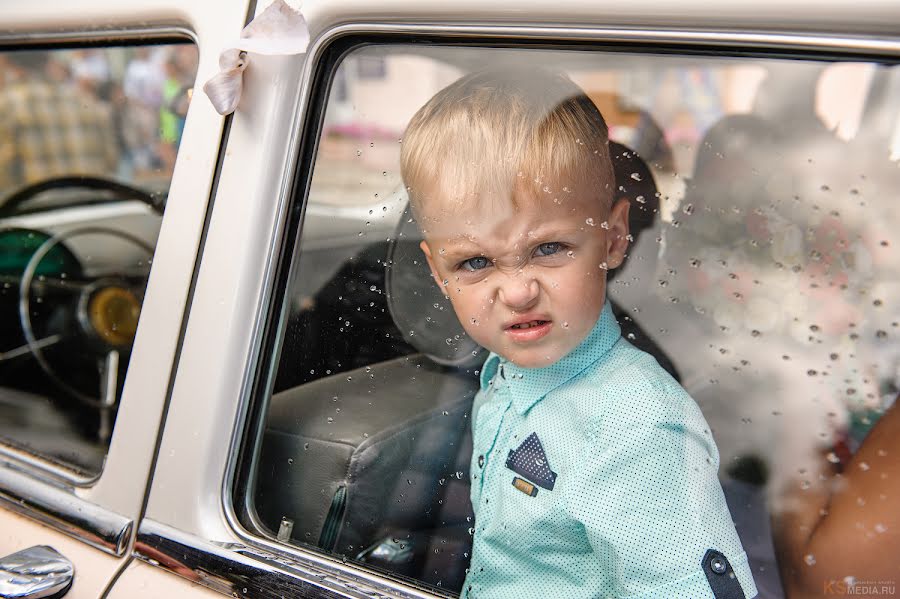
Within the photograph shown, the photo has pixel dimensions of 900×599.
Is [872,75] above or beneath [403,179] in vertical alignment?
above

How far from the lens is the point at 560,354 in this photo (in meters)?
1.23

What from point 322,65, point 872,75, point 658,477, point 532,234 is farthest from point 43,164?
point 872,75

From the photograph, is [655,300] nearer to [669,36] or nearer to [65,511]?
[669,36]

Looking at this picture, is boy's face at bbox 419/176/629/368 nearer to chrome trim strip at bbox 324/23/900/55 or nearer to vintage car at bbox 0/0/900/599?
vintage car at bbox 0/0/900/599

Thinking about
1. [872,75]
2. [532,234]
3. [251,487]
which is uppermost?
[872,75]

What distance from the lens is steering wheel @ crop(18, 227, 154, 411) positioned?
200cm

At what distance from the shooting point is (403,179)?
1.23m

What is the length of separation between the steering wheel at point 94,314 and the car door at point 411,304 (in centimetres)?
88

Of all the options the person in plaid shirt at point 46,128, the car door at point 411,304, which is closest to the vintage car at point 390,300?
the car door at point 411,304

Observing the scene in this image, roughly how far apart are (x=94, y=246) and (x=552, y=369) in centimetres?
152

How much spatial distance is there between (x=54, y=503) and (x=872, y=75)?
4.45ft

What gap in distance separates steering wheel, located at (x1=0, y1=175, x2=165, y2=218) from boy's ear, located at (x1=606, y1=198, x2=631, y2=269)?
1.20 m

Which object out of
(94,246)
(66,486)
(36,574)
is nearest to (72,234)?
(94,246)

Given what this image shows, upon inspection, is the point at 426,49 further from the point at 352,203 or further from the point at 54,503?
the point at 54,503
